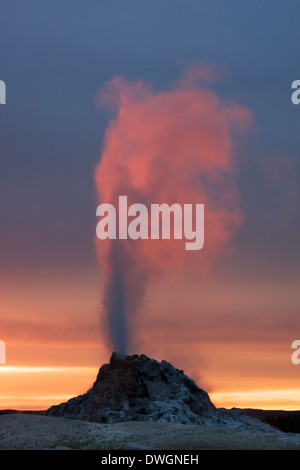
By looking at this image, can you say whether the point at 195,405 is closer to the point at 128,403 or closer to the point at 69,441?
the point at 128,403

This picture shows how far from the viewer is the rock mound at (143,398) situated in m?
111

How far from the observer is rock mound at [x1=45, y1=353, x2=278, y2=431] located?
365ft

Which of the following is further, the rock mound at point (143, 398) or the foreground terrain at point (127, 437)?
the rock mound at point (143, 398)

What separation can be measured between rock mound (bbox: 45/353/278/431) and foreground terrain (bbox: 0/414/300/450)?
27.3 meters

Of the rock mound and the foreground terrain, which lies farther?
the rock mound

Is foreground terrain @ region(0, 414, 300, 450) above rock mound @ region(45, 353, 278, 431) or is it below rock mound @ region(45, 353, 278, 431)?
below

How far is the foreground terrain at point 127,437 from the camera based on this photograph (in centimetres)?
6538

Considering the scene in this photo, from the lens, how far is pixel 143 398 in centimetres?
11706

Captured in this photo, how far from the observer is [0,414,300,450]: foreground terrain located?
2574 inches

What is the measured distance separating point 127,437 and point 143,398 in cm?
4644

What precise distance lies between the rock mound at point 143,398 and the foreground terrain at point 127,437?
2727 cm

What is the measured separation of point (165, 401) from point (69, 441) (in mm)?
45594

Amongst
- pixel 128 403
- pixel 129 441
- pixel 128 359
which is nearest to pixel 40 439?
pixel 129 441

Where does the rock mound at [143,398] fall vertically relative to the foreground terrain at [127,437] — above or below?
above
